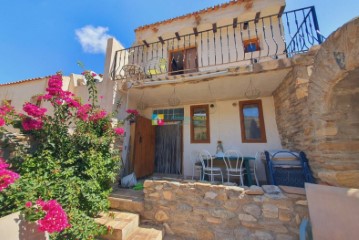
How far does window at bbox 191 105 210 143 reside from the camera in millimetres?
5199

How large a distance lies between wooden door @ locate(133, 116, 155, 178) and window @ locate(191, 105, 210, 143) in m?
1.55

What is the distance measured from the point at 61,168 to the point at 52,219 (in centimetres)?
104

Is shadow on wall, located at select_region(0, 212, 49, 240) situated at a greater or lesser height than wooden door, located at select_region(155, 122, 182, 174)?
lesser

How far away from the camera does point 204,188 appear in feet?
9.12

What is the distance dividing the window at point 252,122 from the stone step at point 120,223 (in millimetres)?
3773

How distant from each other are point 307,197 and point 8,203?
13.0ft

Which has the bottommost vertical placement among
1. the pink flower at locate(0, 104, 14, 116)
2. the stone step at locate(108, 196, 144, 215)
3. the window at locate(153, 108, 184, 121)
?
the stone step at locate(108, 196, 144, 215)

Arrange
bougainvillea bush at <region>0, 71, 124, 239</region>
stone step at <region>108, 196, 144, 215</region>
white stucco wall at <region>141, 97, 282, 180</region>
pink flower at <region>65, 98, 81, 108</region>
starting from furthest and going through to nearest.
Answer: white stucco wall at <region>141, 97, 282, 180</region>
stone step at <region>108, 196, 144, 215</region>
pink flower at <region>65, 98, 81, 108</region>
bougainvillea bush at <region>0, 71, 124, 239</region>

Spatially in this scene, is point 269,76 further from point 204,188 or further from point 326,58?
point 204,188

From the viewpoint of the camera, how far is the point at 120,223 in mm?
2604

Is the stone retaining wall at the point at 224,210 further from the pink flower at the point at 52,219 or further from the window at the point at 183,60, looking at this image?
the window at the point at 183,60

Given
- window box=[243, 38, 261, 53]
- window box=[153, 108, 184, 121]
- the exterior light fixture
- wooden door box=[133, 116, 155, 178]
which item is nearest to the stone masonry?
the exterior light fixture

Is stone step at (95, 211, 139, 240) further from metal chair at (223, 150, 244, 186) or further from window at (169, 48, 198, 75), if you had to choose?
window at (169, 48, 198, 75)

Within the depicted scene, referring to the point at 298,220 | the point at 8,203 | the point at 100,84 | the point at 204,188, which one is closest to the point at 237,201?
the point at 204,188
